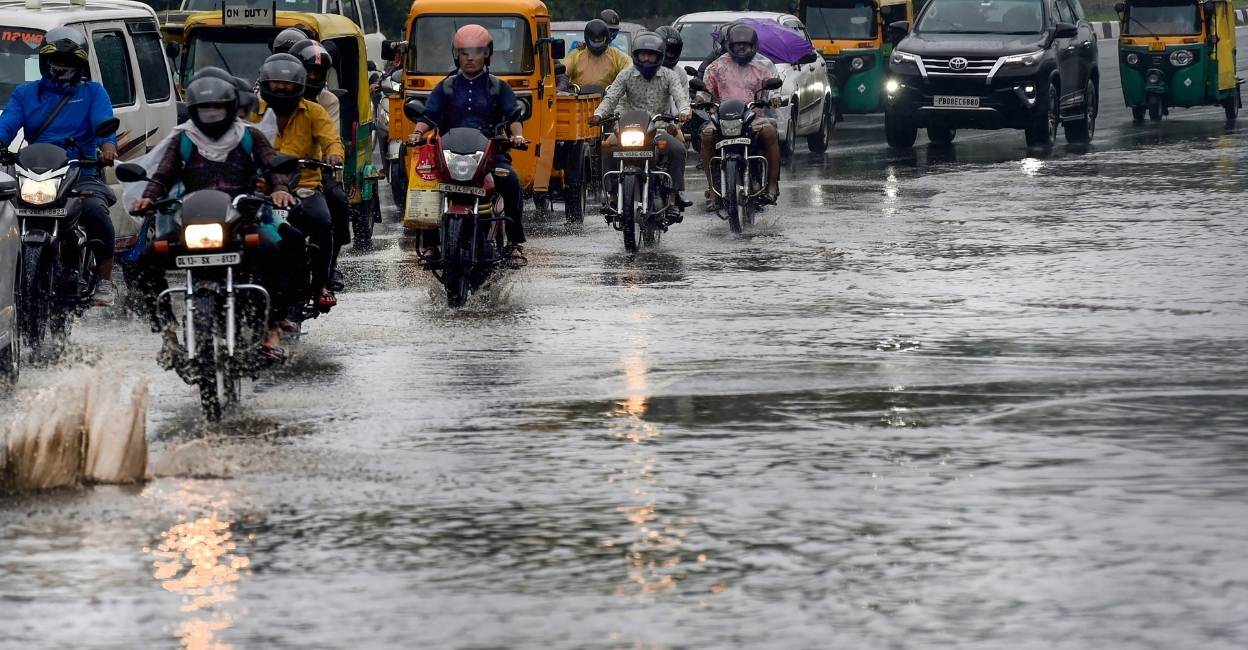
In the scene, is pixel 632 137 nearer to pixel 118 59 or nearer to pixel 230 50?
pixel 118 59

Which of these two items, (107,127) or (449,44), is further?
(449,44)

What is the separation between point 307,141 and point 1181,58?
24343mm

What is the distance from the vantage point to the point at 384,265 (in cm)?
1727

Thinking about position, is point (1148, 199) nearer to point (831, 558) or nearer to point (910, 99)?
point (910, 99)

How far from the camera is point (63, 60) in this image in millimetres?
13523

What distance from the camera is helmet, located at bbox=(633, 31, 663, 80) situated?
61.9 ft

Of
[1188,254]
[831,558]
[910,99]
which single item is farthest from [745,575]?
[910,99]

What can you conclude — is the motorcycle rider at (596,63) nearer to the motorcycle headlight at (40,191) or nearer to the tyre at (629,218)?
the tyre at (629,218)

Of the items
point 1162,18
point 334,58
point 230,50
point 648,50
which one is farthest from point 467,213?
point 1162,18

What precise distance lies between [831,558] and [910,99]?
2326 centimetres

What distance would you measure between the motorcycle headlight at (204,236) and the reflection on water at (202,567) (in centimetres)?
219

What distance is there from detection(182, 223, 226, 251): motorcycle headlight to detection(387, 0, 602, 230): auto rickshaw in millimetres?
10707

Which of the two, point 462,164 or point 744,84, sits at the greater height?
point 744,84

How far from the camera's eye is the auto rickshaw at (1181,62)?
115ft
